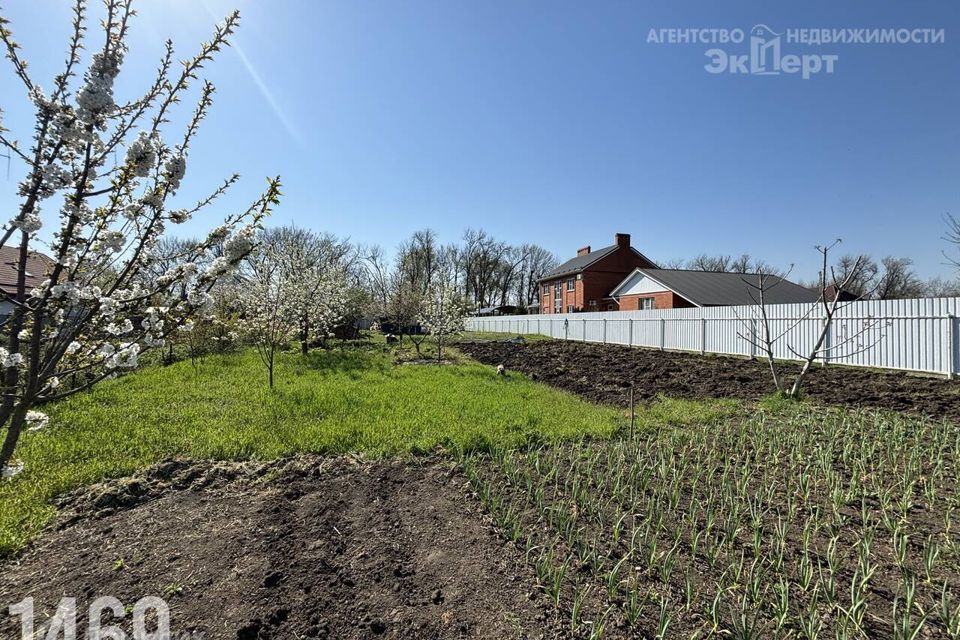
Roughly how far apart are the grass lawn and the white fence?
3.86m

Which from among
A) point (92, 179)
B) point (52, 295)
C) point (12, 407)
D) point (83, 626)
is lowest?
point (83, 626)

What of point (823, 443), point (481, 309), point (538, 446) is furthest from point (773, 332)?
point (481, 309)

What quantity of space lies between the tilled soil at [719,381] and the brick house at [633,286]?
983 centimetres

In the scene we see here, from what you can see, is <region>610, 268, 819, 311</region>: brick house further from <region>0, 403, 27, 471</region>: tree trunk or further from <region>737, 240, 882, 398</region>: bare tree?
<region>0, 403, 27, 471</region>: tree trunk

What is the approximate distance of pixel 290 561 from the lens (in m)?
2.29

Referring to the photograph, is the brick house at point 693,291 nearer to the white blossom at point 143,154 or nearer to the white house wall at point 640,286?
the white house wall at point 640,286

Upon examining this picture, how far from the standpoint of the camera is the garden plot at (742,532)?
188 cm

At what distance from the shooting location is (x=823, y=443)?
13.8 ft

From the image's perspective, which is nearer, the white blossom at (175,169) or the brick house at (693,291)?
the white blossom at (175,169)

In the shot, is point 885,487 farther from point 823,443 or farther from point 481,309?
point 481,309

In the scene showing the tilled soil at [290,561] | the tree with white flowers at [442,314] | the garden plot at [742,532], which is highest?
the tree with white flowers at [442,314]

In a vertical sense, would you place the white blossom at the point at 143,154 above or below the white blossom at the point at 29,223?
above

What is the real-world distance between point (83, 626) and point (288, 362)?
9.91 m

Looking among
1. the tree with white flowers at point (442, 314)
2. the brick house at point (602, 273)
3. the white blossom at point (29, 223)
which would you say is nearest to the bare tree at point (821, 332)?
the white blossom at point (29, 223)
